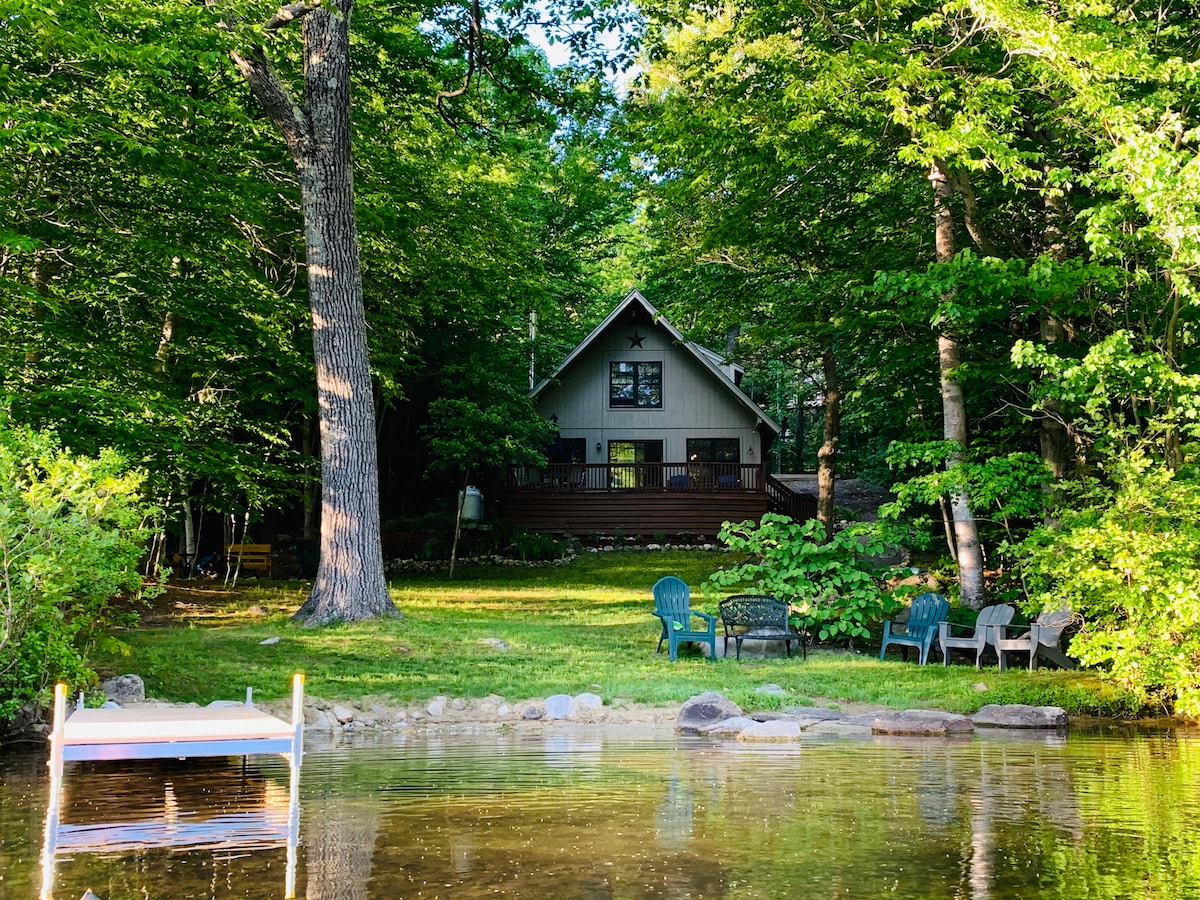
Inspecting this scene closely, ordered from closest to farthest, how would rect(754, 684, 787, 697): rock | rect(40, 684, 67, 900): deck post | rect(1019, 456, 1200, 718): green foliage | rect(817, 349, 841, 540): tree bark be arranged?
1. rect(40, 684, 67, 900): deck post
2. rect(1019, 456, 1200, 718): green foliage
3. rect(754, 684, 787, 697): rock
4. rect(817, 349, 841, 540): tree bark

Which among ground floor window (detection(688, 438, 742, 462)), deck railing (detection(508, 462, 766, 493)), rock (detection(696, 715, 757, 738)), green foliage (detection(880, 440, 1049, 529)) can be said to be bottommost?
rock (detection(696, 715, 757, 738))

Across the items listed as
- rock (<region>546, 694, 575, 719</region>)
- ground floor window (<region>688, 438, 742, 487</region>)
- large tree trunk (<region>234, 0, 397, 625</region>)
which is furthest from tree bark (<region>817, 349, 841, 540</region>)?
rock (<region>546, 694, 575, 719</region>)

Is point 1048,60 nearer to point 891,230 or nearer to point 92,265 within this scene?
point 891,230

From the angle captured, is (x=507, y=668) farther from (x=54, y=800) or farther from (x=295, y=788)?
(x=54, y=800)

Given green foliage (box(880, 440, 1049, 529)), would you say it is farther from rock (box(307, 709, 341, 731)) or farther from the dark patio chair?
rock (box(307, 709, 341, 731))

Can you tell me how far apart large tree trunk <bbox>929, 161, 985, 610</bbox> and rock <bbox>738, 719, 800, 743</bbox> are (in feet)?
20.2

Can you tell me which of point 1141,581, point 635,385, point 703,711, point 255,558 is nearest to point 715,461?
point 635,385

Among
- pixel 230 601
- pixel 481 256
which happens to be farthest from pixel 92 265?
pixel 481 256

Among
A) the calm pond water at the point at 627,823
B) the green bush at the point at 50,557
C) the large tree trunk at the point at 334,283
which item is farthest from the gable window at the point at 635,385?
the green bush at the point at 50,557

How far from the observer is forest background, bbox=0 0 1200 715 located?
424 inches

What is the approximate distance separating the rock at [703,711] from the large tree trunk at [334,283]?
19.1 feet

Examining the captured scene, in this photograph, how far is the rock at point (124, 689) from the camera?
29.5ft

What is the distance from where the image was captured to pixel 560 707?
10016 mm

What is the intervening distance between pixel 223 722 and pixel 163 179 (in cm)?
1122
